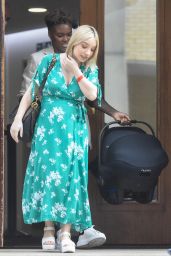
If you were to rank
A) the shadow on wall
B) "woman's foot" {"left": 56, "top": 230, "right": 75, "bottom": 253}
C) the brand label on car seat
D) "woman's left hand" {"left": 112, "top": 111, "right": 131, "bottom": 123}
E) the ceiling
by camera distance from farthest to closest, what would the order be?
1. the ceiling
2. the shadow on wall
3. "woman's left hand" {"left": 112, "top": 111, "right": 131, "bottom": 123}
4. the brand label on car seat
5. "woman's foot" {"left": 56, "top": 230, "right": 75, "bottom": 253}

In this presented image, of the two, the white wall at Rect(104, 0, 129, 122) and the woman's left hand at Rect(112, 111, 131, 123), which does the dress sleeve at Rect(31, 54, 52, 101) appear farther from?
the white wall at Rect(104, 0, 129, 122)

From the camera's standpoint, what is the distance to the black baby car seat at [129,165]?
717 centimetres

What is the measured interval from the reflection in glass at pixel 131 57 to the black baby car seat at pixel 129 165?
526 millimetres

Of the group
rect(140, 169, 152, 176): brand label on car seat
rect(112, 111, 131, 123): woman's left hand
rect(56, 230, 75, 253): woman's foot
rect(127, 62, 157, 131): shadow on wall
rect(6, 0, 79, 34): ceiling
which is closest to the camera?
rect(56, 230, 75, 253): woman's foot

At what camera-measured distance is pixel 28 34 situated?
14273mm

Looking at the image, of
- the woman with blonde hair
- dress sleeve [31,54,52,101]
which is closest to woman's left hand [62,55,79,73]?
the woman with blonde hair

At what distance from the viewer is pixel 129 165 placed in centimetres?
716

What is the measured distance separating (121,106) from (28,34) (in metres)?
6.50

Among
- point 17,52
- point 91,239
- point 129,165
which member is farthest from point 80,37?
point 17,52

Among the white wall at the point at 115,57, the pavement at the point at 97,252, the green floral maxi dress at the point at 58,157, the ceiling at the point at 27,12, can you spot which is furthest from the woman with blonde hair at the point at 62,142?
the ceiling at the point at 27,12

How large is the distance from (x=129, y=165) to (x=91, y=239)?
625 mm

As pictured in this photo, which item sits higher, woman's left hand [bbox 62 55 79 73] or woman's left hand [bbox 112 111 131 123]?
woman's left hand [bbox 62 55 79 73]

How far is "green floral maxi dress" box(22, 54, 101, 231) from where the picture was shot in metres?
6.96

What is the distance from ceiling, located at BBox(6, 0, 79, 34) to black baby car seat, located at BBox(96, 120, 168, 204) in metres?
2.78
